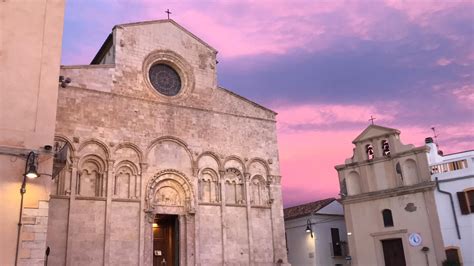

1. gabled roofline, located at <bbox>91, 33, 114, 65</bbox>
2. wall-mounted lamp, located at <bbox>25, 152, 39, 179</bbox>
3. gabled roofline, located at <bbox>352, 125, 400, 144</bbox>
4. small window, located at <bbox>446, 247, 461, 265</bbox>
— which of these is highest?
gabled roofline, located at <bbox>91, 33, 114, 65</bbox>

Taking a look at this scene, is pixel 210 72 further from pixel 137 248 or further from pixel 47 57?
pixel 47 57

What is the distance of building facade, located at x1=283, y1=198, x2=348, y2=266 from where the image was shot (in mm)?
26922

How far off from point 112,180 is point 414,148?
14.0 m

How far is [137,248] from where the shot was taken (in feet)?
54.5

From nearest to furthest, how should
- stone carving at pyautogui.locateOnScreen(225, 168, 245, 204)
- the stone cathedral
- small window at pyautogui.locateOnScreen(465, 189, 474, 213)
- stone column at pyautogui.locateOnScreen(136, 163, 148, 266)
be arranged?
the stone cathedral
stone column at pyautogui.locateOnScreen(136, 163, 148, 266)
stone carving at pyautogui.locateOnScreen(225, 168, 245, 204)
small window at pyautogui.locateOnScreen(465, 189, 474, 213)

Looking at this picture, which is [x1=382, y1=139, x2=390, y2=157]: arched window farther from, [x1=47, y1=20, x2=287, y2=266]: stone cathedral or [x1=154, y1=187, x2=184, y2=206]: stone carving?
[x1=154, y1=187, x2=184, y2=206]: stone carving

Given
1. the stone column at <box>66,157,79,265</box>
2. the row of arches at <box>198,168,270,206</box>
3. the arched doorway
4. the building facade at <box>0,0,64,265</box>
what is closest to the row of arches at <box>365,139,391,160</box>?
the row of arches at <box>198,168,270,206</box>

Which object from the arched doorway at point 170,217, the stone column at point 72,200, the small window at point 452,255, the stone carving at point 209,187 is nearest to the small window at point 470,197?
the small window at point 452,255

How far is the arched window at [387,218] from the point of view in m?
22.0

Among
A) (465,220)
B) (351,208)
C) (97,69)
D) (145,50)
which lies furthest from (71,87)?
(465,220)

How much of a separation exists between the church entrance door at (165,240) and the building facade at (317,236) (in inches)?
391

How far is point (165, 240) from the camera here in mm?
18594

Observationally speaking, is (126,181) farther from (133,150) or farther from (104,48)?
(104,48)

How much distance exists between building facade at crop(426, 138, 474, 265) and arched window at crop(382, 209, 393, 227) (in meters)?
2.40
